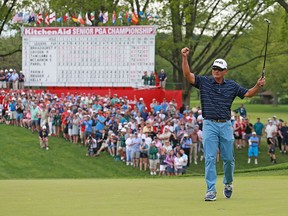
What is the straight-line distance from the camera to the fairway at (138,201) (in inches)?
339

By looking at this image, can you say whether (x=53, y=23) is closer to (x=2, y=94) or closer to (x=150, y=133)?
(x=2, y=94)

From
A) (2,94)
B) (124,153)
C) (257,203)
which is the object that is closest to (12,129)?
(2,94)

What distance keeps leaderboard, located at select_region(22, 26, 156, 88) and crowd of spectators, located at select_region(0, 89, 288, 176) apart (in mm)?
2787

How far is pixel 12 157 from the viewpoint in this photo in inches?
1303

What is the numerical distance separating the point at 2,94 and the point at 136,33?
784cm

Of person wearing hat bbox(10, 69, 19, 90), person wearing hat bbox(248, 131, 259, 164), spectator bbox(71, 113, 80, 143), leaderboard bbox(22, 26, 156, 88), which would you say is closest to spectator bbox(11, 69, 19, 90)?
person wearing hat bbox(10, 69, 19, 90)

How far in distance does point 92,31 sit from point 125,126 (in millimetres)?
11831

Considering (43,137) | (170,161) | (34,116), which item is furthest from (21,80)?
(170,161)

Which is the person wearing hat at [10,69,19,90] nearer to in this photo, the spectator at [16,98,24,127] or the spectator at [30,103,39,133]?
the spectator at [16,98,24,127]

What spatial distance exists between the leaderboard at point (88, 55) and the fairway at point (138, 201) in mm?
30020

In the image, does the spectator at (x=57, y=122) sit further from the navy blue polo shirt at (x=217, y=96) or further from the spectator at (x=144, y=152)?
the navy blue polo shirt at (x=217, y=96)

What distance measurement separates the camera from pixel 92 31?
43.7 metres

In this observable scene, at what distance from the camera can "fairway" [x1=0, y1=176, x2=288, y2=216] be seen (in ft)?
28.2

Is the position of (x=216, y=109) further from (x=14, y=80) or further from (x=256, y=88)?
(x=14, y=80)
